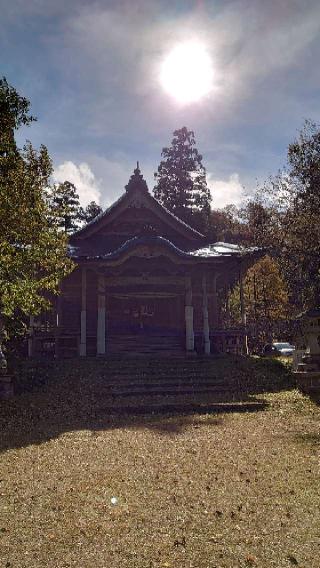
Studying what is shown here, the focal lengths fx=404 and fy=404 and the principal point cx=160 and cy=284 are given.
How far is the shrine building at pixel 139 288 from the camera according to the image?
17.9 meters

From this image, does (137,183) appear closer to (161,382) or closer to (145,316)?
(145,316)

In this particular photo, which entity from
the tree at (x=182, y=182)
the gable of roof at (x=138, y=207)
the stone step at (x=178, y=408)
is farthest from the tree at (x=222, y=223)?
the stone step at (x=178, y=408)

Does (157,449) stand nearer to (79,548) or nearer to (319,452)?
(319,452)

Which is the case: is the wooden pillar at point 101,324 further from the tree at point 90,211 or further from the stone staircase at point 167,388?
the tree at point 90,211

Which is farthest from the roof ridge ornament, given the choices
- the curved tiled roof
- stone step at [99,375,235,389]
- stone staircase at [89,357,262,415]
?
stone step at [99,375,235,389]

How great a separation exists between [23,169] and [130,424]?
24.6 ft

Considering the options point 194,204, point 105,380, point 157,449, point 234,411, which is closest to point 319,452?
point 157,449

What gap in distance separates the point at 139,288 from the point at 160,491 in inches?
669

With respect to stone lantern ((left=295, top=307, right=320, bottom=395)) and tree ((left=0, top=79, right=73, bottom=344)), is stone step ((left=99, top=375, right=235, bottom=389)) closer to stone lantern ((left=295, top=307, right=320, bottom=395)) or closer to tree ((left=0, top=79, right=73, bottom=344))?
stone lantern ((left=295, top=307, right=320, bottom=395))

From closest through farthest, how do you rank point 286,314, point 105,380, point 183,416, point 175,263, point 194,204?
point 183,416, point 105,380, point 175,263, point 286,314, point 194,204

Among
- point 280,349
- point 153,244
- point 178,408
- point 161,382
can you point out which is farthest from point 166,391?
point 280,349

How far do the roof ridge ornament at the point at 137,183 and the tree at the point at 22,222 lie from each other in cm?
1117

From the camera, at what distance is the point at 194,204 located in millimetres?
49188

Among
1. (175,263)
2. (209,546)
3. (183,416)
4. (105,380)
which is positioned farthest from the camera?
(175,263)
